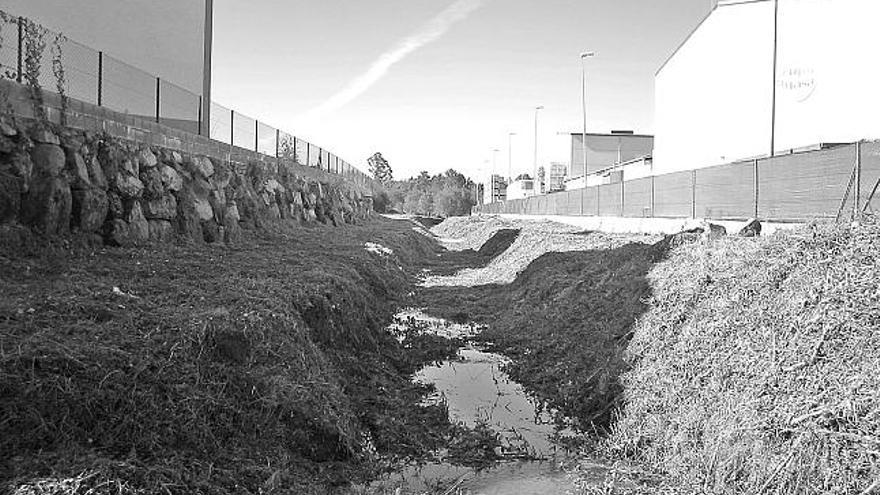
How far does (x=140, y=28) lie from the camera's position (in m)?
19.2

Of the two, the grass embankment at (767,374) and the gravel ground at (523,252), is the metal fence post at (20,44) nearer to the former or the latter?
the grass embankment at (767,374)

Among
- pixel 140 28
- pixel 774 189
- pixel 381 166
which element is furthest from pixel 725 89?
pixel 381 166

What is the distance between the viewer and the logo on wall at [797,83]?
40.5 metres

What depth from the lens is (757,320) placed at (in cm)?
798

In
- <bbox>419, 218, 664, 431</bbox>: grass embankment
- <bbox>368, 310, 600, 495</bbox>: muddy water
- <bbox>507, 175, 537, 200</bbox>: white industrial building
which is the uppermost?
<bbox>507, 175, 537, 200</bbox>: white industrial building

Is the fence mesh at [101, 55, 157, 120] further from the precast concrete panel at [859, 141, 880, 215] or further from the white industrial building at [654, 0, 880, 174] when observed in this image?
the white industrial building at [654, 0, 880, 174]

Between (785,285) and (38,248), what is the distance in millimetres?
8869

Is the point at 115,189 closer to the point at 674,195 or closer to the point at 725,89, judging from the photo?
the point at 674,195

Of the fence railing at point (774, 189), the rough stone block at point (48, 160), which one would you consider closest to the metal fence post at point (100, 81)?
the rough stone block at point (48, 160)

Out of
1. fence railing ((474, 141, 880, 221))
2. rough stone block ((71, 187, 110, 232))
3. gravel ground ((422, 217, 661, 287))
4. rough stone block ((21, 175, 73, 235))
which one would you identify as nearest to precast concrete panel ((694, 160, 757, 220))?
fence railing ((474, 141, 880, 221))

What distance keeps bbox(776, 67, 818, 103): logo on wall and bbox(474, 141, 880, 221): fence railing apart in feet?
54.3

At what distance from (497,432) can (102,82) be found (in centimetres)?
963

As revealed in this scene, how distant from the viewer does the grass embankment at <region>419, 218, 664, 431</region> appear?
1031 cm

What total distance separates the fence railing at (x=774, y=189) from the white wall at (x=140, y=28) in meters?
16.1
